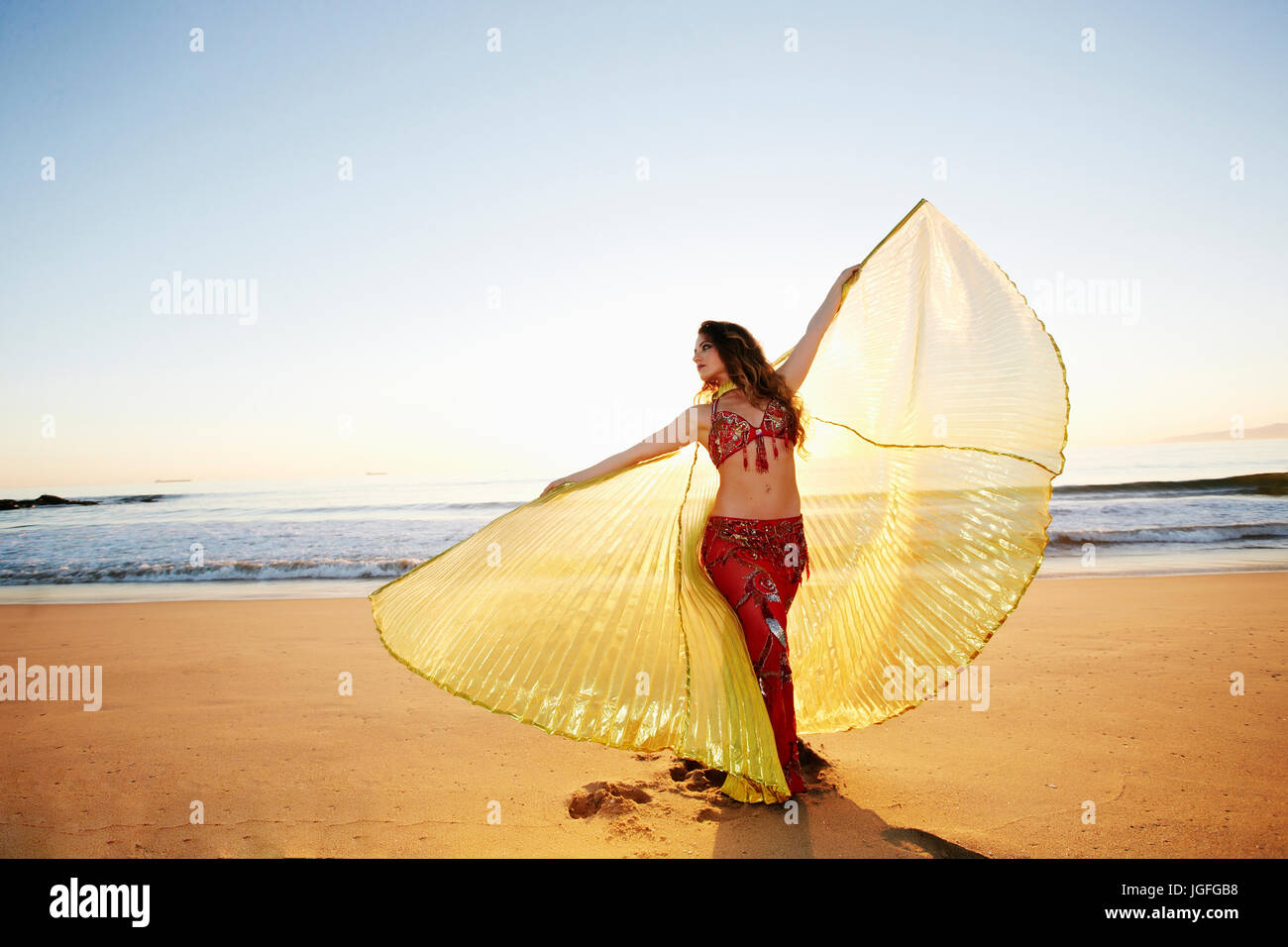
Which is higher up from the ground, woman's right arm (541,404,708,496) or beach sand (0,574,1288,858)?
woman's right arm (541,404,708,496)

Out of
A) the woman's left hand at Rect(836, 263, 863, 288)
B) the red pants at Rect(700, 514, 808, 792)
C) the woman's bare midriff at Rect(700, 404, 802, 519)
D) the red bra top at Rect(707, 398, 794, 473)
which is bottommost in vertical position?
the red pants at Rect(700, 514, 808, 792)

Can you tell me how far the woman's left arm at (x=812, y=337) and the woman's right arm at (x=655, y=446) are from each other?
473 mm

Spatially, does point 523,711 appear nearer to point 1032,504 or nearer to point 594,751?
point 594,751

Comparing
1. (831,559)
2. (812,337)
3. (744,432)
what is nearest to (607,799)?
(831,559)

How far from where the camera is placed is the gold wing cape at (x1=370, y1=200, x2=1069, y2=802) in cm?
299

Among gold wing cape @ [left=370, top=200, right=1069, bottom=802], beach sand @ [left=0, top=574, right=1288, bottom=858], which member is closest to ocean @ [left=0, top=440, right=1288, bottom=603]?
beach sand @ [left=0, top=574, right=1288, bottom=858]

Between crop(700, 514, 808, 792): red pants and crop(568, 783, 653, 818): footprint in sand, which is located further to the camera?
crop(568, 783, 653, 818): footprint in sand

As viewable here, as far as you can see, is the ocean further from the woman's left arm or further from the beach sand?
the woman's left arm

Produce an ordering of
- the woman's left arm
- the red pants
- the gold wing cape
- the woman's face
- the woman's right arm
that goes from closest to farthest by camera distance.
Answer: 1. the gold wing cape
2. the red pants
3. the woman's right arm
4. the woman's face
5. the woman's left arm

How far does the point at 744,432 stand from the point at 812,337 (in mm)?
665

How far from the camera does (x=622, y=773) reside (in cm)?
389

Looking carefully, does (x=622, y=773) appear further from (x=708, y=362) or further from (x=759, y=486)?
(x=708, y=362)

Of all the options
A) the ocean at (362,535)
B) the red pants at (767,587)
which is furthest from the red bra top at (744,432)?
the ocean at (362,535)

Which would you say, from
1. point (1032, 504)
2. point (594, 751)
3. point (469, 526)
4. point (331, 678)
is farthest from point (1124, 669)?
point (469, 526)
